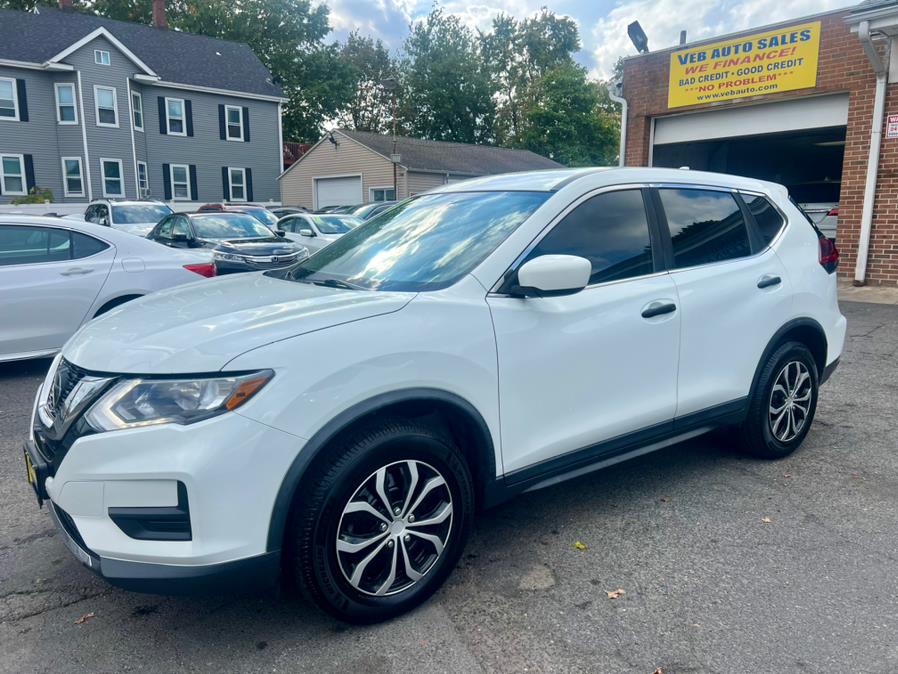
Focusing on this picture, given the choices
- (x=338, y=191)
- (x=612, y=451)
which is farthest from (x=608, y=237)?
(x=338, y=191)

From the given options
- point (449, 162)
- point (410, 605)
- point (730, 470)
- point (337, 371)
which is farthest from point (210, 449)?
point (449, 162)

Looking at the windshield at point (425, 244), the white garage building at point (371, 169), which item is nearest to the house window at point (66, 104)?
the white garage building at point (371, 169)

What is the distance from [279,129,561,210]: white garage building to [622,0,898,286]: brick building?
15.0m

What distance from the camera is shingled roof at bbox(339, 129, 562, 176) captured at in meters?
29.2

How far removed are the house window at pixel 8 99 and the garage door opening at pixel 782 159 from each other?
24607mm

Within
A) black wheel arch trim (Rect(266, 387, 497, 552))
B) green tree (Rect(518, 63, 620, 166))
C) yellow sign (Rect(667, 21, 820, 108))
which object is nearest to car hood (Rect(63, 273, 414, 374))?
black wheel arch trim (Rect(266, 387, 497, 552))

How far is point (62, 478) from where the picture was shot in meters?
2.39

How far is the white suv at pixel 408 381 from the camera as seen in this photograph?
2.28m

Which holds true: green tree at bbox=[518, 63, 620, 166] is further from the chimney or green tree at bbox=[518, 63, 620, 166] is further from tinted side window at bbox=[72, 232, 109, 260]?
tinted side window at bbox=[72, 232, 109, 260]

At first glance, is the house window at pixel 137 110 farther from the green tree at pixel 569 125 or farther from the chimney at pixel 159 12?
the green tree at pixel 569 125

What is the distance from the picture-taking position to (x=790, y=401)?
4297 millimetres

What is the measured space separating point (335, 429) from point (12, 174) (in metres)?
30.2

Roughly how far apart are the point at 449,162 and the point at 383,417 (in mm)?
29124

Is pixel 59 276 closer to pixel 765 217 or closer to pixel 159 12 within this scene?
pixel 765 217
